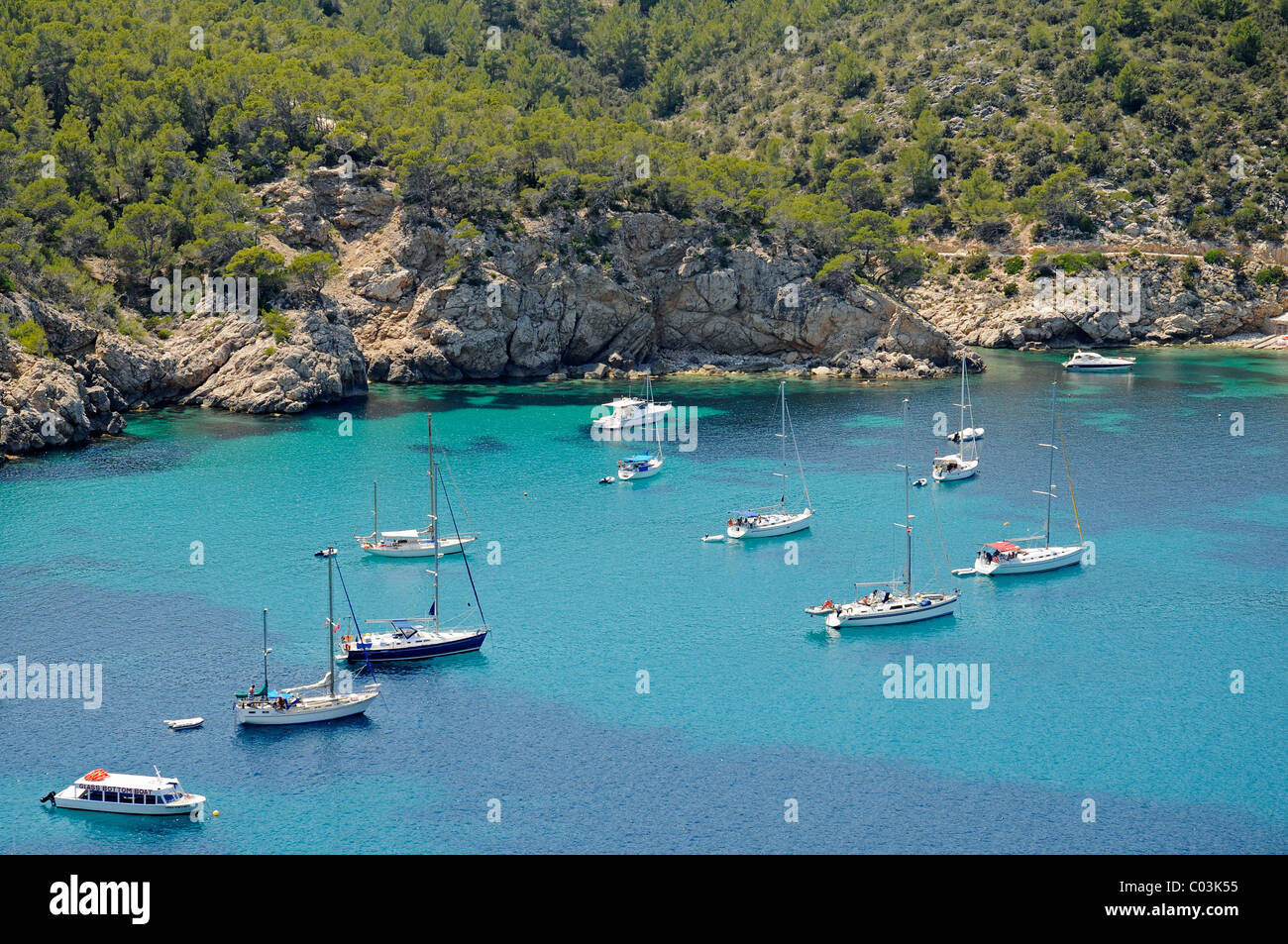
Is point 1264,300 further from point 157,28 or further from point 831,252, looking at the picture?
point 157,28

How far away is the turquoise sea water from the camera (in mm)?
36969

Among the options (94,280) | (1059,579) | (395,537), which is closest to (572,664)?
(395,537)

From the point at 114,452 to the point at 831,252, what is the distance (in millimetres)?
67497

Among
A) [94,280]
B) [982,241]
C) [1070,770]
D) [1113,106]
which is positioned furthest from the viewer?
[1113,106]

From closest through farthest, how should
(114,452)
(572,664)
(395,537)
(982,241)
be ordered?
(572,664) < (395,537) < (114,452) < (982,241)

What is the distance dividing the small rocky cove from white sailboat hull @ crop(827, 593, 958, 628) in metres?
51.7

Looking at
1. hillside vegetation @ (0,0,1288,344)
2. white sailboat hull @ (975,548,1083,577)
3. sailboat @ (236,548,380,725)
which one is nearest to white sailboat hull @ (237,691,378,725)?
sailboat @ (236,548,380,725)

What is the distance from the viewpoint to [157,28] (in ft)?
400

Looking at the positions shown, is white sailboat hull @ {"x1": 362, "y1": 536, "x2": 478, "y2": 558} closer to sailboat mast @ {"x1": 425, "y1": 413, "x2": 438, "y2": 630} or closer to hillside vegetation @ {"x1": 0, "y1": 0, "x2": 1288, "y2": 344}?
sailboat mast @ {"x1": 425, "y1": 413, "x2": 438, "y2": 630}

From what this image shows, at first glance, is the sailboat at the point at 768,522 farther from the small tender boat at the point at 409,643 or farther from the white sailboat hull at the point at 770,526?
the small tender boat at the point at 409,643

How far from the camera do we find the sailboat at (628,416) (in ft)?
283

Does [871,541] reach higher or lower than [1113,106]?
lower

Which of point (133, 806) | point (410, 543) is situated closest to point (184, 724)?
point (133, 806)

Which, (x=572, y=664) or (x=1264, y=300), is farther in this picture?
(x=1264, y=300)
